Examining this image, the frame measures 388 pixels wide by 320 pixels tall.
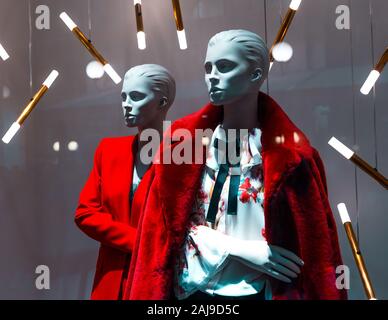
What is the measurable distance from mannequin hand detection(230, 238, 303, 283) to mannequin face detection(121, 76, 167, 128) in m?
0.66

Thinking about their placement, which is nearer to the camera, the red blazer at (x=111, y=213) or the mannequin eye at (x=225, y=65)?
the mannequin eye at (x=225, y=65)

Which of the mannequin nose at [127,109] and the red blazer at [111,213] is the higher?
the mannequin nose at [127,109]

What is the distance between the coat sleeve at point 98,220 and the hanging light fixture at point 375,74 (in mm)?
838

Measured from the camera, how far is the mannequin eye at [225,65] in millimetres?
1738

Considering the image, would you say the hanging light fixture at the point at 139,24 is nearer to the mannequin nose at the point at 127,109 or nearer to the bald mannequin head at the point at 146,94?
the bald mannequin head at the point at 146,94

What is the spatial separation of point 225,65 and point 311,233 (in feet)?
1.54

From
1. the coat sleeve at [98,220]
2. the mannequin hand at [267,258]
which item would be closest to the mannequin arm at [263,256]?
the mannequin hand at [267,258]

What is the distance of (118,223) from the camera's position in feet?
7.09

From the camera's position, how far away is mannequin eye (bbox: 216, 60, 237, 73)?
174 centimetres

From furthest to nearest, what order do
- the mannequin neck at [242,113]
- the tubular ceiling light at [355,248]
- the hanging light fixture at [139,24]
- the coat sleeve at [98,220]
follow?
the hanging light fixture at [139,24], the coat sleeve at [98,220], the tubular ceiling light at [355,248], the mannequin neck at [242,113]

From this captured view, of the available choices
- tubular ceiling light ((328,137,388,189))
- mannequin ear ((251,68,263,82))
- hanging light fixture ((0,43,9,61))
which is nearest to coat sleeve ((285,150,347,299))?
mannequin ear ((251,68,263,82))

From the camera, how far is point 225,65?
5.72 ft

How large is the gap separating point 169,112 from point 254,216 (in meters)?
0.64
